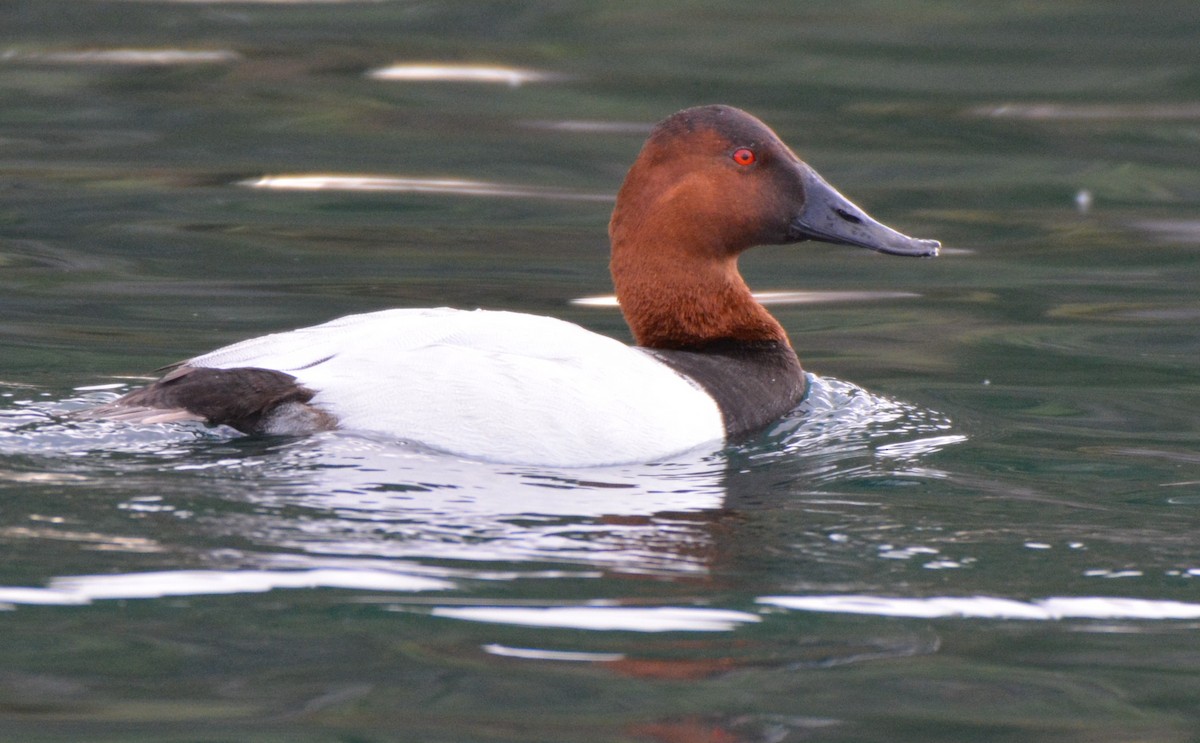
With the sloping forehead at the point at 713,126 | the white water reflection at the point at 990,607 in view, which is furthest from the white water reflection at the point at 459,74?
the white water reflection at the point at 990,607

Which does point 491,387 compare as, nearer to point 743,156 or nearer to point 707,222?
point 707,222

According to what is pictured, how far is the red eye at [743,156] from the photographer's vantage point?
569 cm

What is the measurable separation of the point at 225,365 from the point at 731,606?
184 cm

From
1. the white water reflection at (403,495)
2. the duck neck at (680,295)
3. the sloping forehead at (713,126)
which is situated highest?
the sloping forehead at (713,126)

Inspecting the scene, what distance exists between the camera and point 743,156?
5.69 metres

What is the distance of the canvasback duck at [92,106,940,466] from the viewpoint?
15.4 ft

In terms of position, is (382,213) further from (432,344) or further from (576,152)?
(432,344)

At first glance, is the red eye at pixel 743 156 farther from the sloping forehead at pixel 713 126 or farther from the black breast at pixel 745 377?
the black breast at pixel 745 377

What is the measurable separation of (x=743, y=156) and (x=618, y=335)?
53.0 inches

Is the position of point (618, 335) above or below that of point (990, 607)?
above

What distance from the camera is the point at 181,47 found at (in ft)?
37.2

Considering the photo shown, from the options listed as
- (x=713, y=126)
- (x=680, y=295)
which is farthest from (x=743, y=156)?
(x=680, y=295)

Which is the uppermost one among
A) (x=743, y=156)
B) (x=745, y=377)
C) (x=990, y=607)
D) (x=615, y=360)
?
(x=743, y=156)

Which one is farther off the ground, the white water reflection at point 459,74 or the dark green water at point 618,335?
the white water reflection at point 459,74
